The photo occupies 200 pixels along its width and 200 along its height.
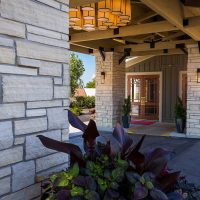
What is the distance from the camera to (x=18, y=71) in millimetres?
1373

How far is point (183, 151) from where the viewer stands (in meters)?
6.05

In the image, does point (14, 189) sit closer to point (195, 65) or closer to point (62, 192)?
point (62, 192)

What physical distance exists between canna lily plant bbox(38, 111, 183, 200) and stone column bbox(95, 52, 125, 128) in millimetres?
7634

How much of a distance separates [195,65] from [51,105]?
22.9ft

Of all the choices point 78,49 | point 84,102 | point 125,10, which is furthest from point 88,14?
point 84,102

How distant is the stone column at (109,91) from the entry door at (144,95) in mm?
3021

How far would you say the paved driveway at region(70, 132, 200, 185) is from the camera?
452cm

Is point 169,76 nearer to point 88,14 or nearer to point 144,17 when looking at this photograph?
point 144,17

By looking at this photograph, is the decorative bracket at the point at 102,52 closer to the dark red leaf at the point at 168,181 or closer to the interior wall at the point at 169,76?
the interior wall at the point at 169,76

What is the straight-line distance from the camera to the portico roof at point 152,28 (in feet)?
15.6

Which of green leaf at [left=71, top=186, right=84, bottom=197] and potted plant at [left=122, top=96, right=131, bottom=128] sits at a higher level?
green leaf at [left=71, top=186, right=84, bottom=197]

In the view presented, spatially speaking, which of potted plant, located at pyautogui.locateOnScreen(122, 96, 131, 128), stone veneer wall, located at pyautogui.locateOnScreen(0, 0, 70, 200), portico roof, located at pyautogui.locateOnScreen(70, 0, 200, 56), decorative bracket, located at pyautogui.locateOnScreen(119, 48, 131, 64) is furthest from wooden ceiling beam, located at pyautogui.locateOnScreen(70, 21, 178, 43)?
stone veneer wall, located at pyautogui.locateOnScreen(0, 0, 70, 200)

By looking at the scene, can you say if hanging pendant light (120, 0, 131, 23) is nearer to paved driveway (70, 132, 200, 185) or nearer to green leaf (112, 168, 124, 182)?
paved driveway (70, 132, 200, 185)

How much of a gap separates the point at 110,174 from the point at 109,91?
25.9ft
